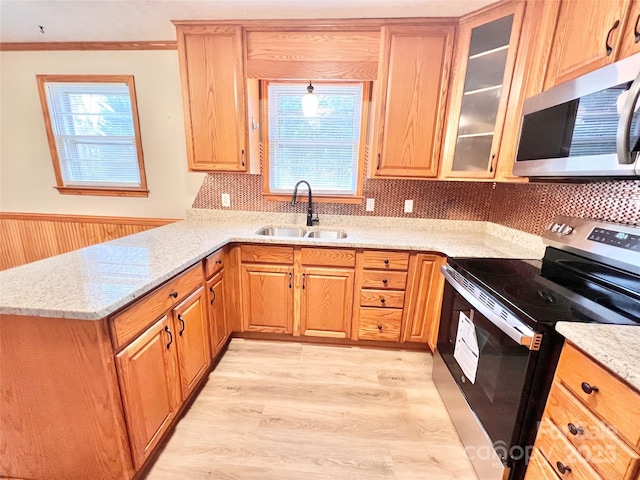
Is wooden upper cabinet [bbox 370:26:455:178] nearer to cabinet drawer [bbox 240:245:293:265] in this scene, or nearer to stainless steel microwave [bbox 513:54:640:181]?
stainless steel microwave [bbox 513:54:640:181]

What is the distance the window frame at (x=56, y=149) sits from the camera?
242cm

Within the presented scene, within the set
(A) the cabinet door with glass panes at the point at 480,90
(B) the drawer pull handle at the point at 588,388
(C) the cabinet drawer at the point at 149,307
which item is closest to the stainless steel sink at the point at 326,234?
(A) the cabinet door with glass panes at the point at 480,90

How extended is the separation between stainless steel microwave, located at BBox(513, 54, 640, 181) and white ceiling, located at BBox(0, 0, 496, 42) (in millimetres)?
921

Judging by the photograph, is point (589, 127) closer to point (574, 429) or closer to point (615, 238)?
point (615, 238)

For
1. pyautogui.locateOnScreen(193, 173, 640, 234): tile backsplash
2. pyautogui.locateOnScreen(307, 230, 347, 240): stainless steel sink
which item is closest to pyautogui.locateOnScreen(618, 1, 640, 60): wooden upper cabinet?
pyautogui.locateOnScreen(193, 173, 640, 234): tile backsplash

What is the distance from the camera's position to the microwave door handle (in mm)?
812

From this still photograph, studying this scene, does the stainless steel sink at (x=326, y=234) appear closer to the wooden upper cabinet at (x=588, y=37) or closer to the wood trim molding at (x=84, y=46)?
the wooden upper cabinet at (x=588, y=37)

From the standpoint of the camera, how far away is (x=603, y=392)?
0.75 meters

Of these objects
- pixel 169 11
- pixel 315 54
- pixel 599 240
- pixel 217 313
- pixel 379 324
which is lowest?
pixel 379 324

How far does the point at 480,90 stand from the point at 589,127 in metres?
0.91

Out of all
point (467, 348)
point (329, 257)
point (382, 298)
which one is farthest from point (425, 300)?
point (329, 257)

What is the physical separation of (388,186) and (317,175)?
0.64m

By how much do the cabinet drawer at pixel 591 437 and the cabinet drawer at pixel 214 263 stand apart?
1.72 metres

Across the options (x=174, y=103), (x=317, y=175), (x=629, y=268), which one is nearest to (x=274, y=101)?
(x=317, y=175)
